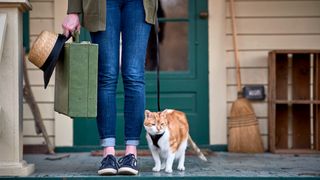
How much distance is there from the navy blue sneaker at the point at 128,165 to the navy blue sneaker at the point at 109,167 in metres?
0.03

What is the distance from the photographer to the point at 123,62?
135 inches

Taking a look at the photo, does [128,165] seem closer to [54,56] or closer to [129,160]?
[129,160]

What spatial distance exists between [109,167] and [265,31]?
6.91 feet

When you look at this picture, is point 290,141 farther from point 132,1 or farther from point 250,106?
point 132,1

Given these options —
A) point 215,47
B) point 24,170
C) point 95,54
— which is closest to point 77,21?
point 95,54

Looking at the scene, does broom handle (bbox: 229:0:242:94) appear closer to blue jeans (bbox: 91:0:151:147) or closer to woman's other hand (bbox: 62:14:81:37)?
blue jeans (bbox: 91:0:151:147)

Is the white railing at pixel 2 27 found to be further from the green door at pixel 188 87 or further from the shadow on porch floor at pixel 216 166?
the green door at pixel 188 87

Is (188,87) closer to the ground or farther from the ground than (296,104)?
farther from the ground

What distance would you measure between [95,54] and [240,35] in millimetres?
1932

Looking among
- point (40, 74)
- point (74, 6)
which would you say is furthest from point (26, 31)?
point (74, 6)

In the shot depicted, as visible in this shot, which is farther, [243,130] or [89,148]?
[89,148]

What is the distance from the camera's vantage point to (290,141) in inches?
191

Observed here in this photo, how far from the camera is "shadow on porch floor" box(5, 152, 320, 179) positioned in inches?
135

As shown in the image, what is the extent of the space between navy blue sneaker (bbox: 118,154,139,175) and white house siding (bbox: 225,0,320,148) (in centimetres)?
163
